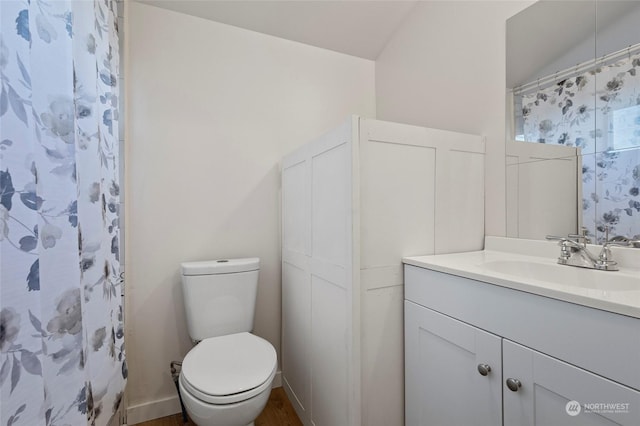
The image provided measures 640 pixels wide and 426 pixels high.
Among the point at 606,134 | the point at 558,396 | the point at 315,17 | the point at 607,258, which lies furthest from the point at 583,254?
the point at 315,17

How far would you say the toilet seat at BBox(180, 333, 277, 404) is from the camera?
1138mm

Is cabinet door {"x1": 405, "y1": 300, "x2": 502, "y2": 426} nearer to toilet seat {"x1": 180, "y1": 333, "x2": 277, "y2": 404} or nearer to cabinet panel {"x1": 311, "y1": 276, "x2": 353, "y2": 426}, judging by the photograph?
cabinet panel {"x1": 311, "y1": 276, "x2": 353, "y2": 426}

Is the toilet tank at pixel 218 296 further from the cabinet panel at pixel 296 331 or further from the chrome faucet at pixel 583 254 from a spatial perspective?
the chrome faucet at pixel 583 254

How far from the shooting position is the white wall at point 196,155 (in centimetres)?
166

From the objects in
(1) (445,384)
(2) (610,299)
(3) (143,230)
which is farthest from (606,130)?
(3) (143,230)

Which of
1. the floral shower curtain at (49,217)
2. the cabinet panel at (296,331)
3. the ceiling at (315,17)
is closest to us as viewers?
the floral shower curtain at (49,217)

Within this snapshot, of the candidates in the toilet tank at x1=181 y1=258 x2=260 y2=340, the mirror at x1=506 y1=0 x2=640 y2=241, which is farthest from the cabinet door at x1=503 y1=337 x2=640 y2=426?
the toilet tank at x1=181 y1=258 x2=260 y2=340

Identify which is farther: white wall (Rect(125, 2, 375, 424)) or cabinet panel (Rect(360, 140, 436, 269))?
white wall (Rect(125, 2, 375, 424))

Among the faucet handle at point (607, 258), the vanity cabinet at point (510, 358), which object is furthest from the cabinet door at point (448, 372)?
the faucet handle at point (607, 258)

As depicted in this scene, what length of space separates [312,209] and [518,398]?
1.04 m

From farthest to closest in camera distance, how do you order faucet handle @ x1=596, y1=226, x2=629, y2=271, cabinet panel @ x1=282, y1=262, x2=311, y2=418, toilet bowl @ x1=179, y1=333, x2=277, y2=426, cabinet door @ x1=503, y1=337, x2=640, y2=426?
cabinet panel @ x1=282, y1=262, x2=311, y2=418 < toilet bowl @ x1=179, y1=333, x2=277, y2=426 < faucet handle @ x1=596, y1=226, x2=629, y2=271 < cabinet door @ x1=503, y1=337, x2=640, y2=426

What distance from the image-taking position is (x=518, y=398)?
0.84m

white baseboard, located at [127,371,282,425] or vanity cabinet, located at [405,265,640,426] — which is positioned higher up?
vanity cabinet, located at [405,265,640,426]

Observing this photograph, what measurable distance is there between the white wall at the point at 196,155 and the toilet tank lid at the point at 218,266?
158 millimetres
